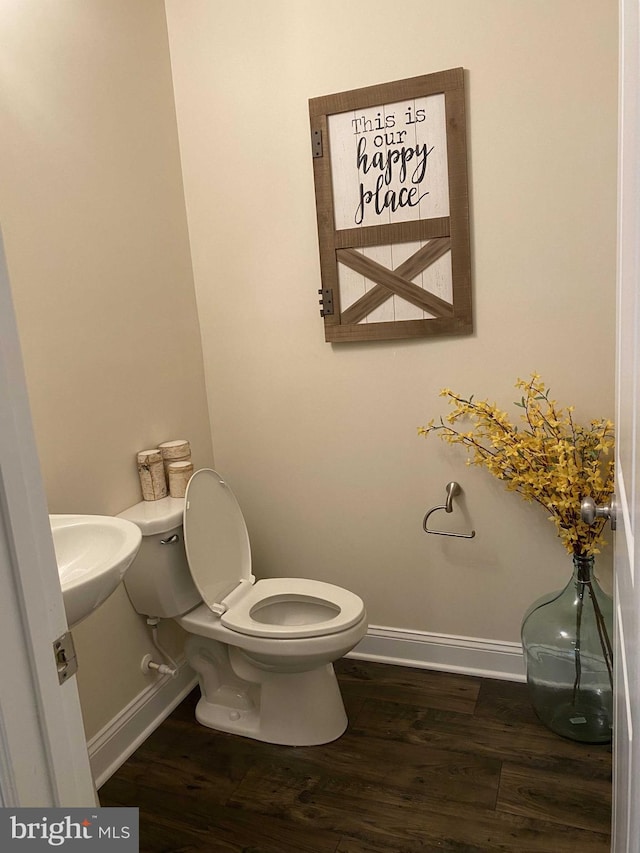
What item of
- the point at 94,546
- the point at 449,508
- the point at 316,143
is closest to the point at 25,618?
the point at 94,546

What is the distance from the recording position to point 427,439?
2389 millimetres

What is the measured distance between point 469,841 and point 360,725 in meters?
0.56

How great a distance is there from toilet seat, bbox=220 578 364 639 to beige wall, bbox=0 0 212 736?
38 cm

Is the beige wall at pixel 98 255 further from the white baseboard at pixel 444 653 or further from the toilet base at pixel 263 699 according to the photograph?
the white baseboard at pixel 444 653

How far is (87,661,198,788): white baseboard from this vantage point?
2.05 meters

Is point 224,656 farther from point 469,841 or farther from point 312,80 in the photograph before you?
point 312,80

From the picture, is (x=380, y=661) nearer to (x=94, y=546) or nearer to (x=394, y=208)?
(x=94, y=546)

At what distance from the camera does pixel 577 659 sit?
2.06m

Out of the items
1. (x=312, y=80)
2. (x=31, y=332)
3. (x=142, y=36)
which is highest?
(x=142, y=36)

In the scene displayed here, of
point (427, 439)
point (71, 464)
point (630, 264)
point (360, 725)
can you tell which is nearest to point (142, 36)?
point (71, 464)

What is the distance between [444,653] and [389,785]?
65cm

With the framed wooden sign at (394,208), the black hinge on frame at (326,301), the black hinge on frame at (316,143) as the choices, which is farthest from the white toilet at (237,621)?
the black hinge on frame at (316,143)

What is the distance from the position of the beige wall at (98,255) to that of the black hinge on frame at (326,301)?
53cm

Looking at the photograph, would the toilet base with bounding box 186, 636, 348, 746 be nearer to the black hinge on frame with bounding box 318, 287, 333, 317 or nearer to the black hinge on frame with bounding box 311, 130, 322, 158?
the black hinge on frame with bounding box 318, 287, 333, 317
